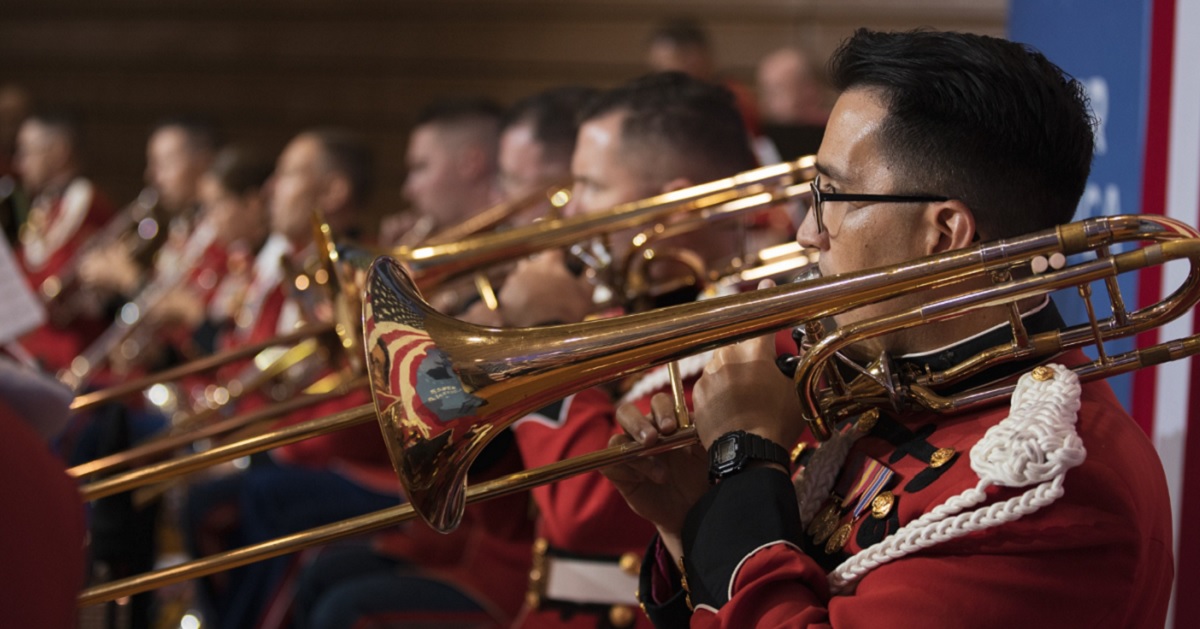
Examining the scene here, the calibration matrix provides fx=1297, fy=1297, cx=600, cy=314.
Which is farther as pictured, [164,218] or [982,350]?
[164,218]

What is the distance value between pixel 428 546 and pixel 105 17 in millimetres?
6997

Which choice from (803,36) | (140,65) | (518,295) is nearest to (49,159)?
(140,65)

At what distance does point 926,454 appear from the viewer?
1486 mm

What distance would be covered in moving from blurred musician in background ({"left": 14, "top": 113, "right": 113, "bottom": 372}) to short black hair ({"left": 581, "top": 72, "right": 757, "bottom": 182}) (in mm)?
3055

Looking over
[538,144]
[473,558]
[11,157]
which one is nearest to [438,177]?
[538,144]

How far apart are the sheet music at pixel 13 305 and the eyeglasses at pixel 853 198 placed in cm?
243

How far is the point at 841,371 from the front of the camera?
1.60m

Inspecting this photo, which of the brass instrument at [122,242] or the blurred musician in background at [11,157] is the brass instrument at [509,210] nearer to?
the brass instrument at [122,242]

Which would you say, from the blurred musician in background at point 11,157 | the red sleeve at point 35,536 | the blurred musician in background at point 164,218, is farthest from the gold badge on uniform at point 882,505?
the blurred musician in background at point 11,157

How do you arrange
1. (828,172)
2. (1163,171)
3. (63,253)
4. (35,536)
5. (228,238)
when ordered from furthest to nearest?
(63,253), (228,238), (1163,171), (828,172), (35,536)

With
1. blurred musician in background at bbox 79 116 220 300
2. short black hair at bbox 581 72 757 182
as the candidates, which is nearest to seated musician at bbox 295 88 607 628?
short black hair at bbox 581 72 757 182

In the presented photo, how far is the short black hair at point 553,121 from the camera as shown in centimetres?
341

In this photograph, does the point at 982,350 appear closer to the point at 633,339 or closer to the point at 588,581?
the point at 633,339

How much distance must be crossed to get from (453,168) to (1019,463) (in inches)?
124
